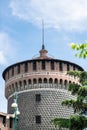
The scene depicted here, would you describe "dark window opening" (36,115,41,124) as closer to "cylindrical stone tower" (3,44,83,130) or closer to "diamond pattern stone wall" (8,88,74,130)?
"cylindrical stone tower" (3,44,83,130)

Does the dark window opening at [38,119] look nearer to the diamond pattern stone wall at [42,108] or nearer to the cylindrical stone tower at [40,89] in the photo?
the cylindrical stone tower at [40,89]

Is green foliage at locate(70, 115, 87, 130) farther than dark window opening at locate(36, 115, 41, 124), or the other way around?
dark window opening at locate(36, 115, 41, 124)

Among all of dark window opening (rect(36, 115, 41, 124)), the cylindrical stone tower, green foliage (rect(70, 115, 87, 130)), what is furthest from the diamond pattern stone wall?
green foliage (rect(70, 115, 87, 130))

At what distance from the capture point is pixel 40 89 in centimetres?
3775

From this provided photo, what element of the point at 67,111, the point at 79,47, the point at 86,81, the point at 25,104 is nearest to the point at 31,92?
the point at 25,104

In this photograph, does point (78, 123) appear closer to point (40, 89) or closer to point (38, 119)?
point (38, 119)

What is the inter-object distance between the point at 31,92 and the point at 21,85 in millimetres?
1327

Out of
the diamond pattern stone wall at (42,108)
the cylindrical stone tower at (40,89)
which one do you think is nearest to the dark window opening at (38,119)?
the cylindrical stone tower at (40,89)

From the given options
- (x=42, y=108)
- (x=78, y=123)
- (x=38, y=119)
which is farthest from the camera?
(x=42, y=108)

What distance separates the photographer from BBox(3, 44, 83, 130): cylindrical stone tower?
121 feet

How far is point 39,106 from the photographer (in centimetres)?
3691

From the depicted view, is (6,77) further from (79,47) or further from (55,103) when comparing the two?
(79,47)

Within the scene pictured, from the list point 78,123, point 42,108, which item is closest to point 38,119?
point 42,108

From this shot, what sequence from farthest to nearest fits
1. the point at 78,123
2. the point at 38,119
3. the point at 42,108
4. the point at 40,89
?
1. the point at 40,89
2. the point at 42,108
3. the point at 38,119
4. the point at 78,123
